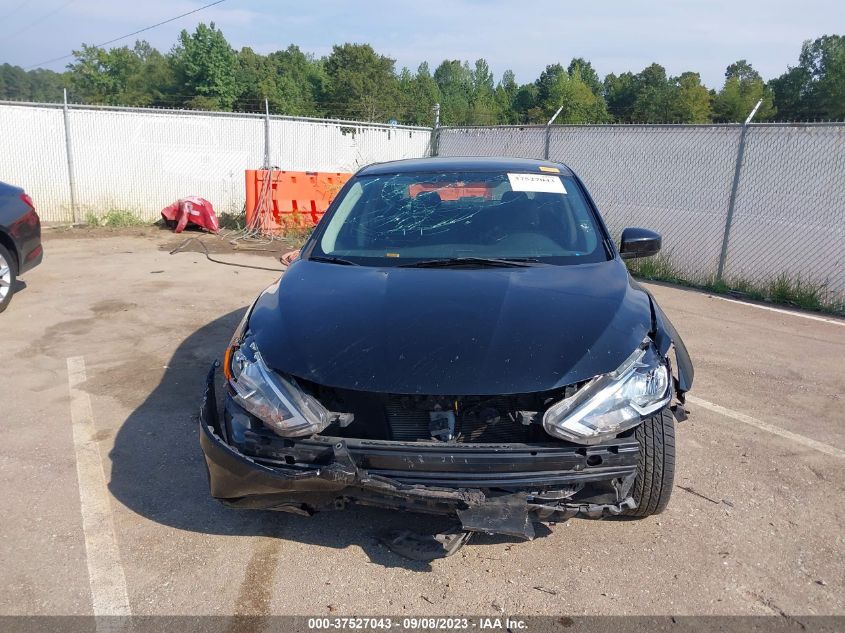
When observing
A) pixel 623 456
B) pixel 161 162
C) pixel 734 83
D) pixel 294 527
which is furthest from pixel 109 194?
pixel 734 83

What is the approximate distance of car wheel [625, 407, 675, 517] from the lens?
271 cm

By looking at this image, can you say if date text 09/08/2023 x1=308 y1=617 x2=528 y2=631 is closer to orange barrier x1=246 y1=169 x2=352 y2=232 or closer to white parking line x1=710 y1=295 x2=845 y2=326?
white parking line x1=710 y1=295 x2=845 y2=326

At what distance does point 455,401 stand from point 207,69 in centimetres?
6864

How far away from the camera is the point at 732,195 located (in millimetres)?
8969

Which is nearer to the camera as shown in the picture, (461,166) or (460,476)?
(460,476)

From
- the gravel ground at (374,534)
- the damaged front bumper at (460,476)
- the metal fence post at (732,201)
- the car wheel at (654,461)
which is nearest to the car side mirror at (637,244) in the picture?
the gravel ground at (374,534)

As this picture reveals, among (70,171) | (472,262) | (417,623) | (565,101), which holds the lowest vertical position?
(417,623)

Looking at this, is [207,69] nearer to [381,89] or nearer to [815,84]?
[381,89]

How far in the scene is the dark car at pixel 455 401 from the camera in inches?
94.3

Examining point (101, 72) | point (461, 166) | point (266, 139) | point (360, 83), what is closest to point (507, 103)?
point (360, 83)

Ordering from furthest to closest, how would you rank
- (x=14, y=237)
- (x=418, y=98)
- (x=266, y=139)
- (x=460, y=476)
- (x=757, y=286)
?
(x=418, y=98)
(x=266, y=139)
(x=757, y=286)
(x=14, y=237)
(x=460, y=476)

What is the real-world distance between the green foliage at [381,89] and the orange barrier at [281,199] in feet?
157

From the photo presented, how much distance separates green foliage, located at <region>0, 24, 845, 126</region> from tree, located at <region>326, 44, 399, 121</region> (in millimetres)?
109

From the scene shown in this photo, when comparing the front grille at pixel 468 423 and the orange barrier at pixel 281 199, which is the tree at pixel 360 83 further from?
the front grille at pixel 468 423
